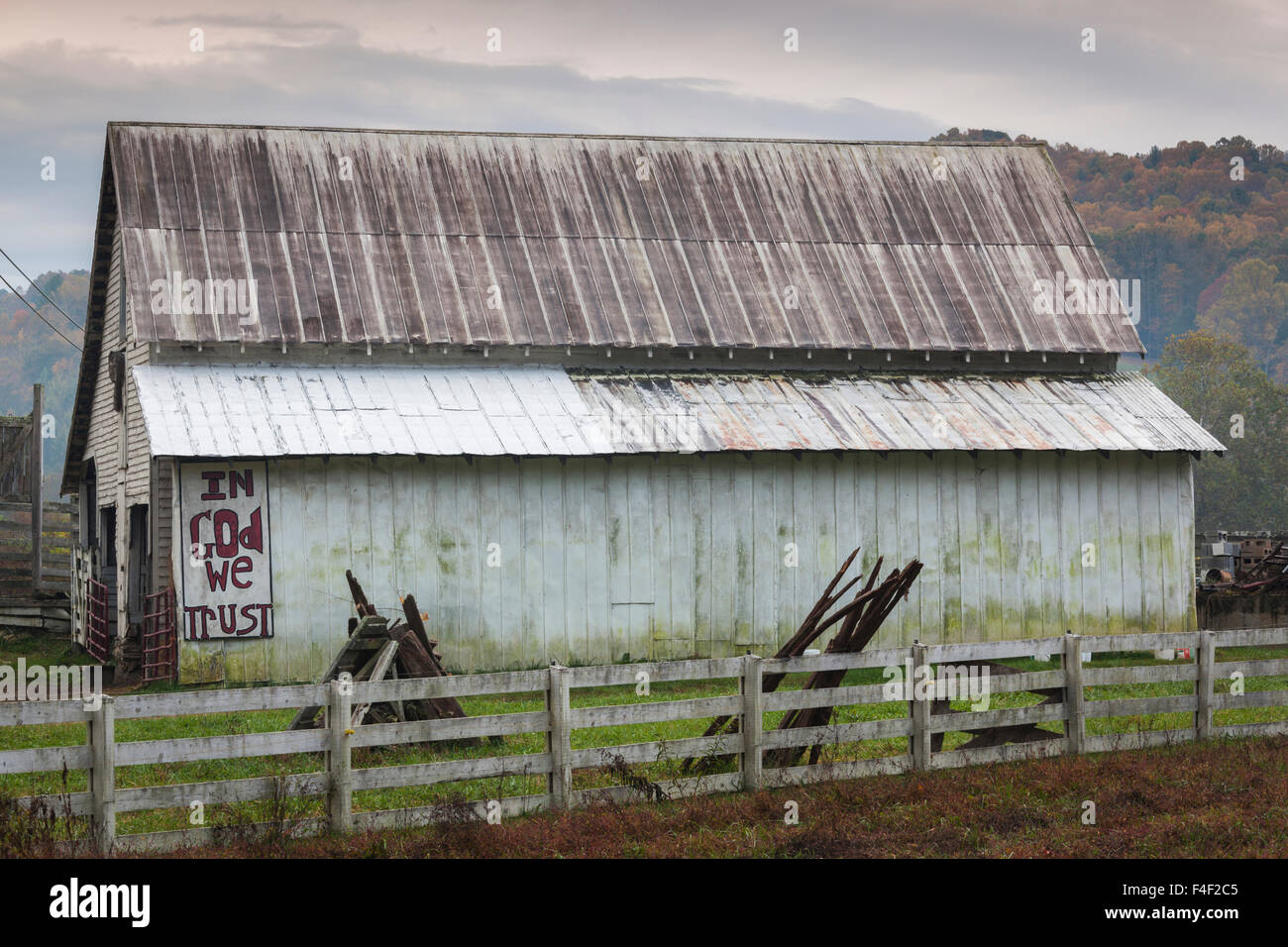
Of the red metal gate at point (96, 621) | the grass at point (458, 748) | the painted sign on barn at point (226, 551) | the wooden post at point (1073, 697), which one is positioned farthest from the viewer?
the red metal gate at point (96, 621)

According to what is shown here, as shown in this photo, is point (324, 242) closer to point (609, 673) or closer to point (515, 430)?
point (515, 430)

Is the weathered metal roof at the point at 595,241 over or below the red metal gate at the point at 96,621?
over

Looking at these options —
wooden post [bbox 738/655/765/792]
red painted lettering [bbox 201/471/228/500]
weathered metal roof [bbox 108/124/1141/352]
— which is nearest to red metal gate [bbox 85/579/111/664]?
red painted lettering [bbox 201/471/228/500]

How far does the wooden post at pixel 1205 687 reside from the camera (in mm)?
13609

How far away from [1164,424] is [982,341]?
3427mm

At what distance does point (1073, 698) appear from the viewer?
12.8m

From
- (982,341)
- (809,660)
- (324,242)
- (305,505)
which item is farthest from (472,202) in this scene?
(809,660)

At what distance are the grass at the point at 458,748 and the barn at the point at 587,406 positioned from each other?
2.52 m

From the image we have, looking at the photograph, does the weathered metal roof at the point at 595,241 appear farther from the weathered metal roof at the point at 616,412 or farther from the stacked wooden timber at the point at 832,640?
the stacked wooden timber at the point at 832,640

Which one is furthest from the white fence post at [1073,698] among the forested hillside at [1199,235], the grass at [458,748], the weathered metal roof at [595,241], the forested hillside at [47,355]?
the forested hillside at [47,355]

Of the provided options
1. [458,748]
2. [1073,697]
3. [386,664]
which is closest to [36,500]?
[386,664]

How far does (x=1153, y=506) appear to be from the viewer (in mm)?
24188
